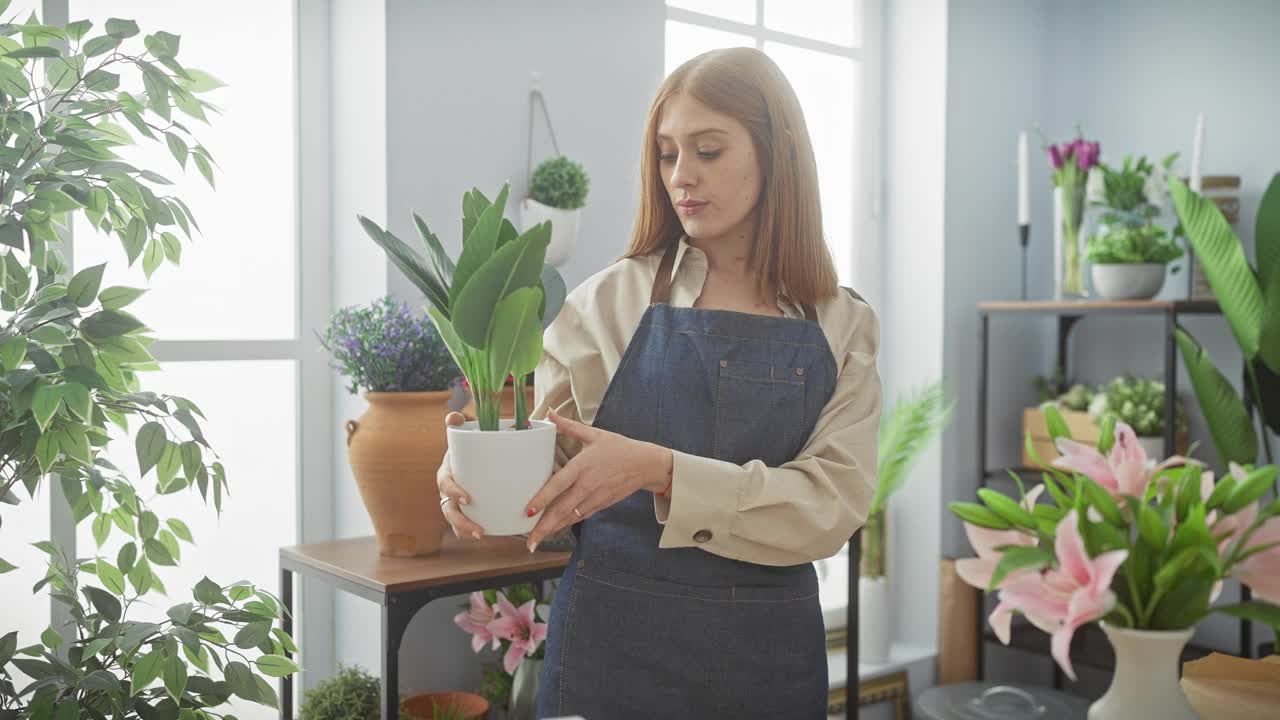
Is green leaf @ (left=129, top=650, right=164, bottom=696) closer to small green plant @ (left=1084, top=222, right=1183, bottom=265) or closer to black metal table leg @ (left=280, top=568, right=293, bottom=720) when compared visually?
black metal table leg @ (left=280, top=568, right=293, bottom=720)

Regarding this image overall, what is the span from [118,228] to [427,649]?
118 centimetres

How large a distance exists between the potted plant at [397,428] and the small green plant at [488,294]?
82 cm

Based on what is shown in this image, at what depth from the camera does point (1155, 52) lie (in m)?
3.24

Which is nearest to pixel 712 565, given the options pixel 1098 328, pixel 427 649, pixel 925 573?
pixel 427 649

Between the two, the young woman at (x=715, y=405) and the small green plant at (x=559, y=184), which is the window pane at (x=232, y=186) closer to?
the small green plant at (x=559, y=184)

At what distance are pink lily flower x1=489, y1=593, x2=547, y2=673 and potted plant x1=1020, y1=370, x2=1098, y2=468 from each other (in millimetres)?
1541

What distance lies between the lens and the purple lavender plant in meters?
1.96

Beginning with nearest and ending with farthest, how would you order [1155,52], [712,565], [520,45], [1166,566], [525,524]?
[1166,566], [525,524], [712,565], [520,45], [1155,52]

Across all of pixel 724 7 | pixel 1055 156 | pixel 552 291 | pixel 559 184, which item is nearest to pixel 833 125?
pixel 724 7

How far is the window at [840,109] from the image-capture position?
130 inches

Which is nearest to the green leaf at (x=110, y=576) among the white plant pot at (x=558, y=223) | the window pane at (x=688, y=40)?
the white plant pot at (x=558, y=223)

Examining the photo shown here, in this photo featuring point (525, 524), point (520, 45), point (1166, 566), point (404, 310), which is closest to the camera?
point (1166, 566)

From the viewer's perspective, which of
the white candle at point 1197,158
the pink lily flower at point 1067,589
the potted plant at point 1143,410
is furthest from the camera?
the potted plant at point 1143,410

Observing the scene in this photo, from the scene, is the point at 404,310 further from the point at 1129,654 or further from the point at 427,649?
the point at 1129,654
